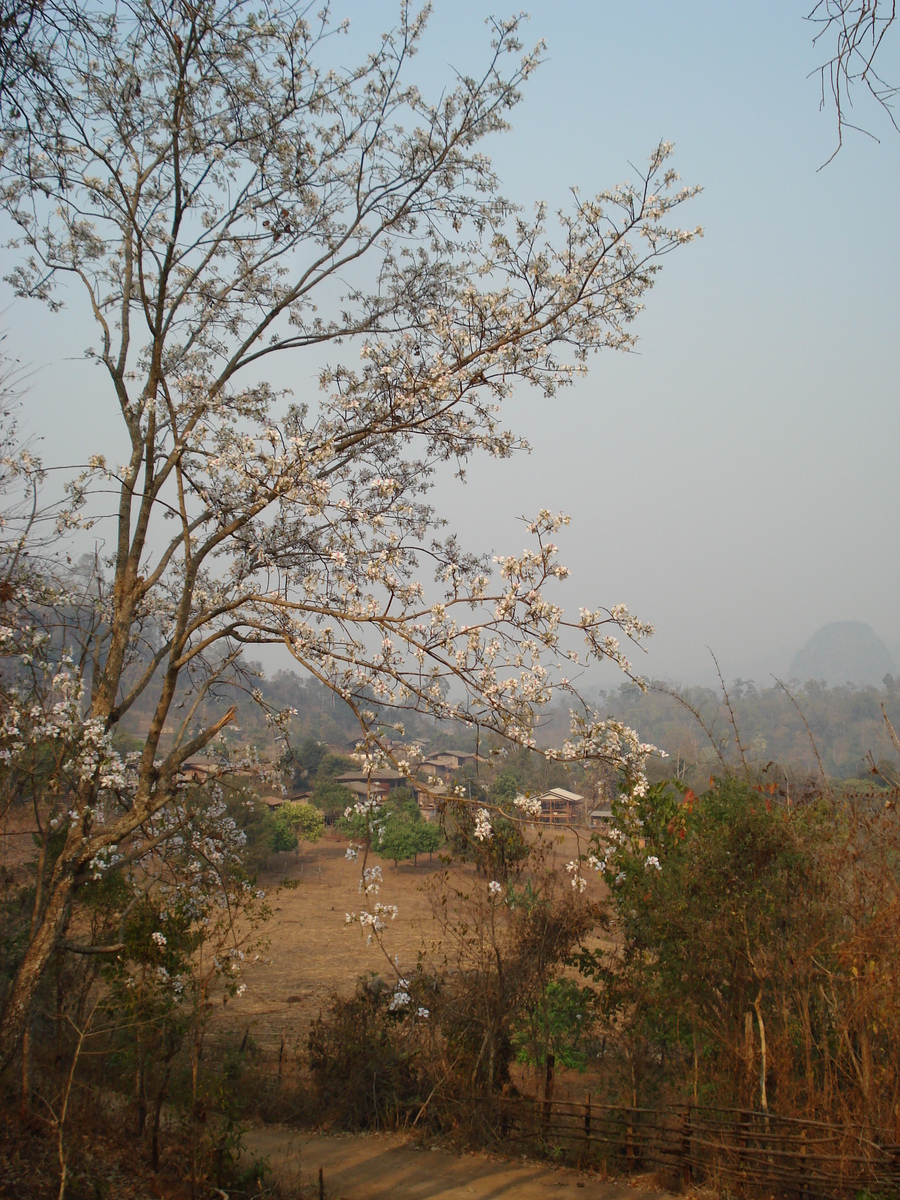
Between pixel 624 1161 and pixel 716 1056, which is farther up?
pixel 716 1056

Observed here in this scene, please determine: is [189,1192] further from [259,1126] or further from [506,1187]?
[259,1126]

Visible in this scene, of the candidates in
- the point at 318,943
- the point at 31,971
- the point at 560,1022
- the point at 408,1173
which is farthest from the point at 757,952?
the point at 318,943

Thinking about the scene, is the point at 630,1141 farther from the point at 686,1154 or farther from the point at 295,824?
the point at 295,824

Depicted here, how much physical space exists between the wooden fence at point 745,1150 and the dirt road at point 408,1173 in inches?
11.6

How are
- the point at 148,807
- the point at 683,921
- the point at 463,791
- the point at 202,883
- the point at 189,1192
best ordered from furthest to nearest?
the point at 683,921, the point at 202,883, the point at 189,1192, the point at 148,807, the point at 463,791

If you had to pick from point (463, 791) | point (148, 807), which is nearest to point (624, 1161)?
point (463, 791)

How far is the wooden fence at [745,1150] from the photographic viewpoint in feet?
15.1

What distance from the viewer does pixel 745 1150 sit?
515cm

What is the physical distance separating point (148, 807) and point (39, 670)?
135 cm

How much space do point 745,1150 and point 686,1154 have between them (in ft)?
5.44

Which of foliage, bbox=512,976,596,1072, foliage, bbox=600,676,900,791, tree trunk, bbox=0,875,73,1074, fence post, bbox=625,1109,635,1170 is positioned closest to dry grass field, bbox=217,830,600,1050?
foliage, bbox=512,976,596,1072

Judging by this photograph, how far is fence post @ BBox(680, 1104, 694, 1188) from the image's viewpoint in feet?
20.3

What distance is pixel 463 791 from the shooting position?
4402mm

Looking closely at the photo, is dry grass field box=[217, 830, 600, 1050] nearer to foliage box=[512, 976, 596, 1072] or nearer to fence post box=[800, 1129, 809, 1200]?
foliage box=[512, 976, 596, 1072]
